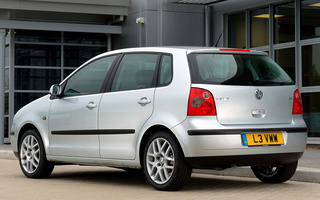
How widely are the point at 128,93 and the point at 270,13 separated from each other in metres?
8.55

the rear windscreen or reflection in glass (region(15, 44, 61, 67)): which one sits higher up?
reflection in glass (region(15, 44, 61, 67))

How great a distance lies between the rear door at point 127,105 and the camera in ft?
24.6

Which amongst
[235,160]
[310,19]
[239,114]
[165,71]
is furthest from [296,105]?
[310,19]

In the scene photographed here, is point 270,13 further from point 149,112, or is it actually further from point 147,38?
point 149,112

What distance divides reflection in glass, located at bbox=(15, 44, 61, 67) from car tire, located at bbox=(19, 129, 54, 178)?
987cm

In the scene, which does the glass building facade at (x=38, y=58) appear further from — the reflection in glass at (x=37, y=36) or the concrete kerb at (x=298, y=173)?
the concrete kerb at (x=298, y=173)

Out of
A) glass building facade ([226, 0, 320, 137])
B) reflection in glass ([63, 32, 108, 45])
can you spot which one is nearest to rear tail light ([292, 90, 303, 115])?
glass building facade ([226, 0, 320, 137])

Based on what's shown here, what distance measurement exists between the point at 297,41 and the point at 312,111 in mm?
1576

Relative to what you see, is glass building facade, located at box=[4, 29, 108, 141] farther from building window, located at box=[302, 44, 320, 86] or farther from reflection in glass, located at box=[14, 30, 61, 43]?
building window, located at box=[302, 44, 320, 86]

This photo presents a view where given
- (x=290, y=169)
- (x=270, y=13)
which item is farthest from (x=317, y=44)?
(x=290, y=169)

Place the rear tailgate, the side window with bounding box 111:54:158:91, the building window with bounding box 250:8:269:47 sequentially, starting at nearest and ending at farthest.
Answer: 1. the rear tailgate
2. the side window with bounding box 111:54:158:91
3. the building window with bounding box 250:8:269:47

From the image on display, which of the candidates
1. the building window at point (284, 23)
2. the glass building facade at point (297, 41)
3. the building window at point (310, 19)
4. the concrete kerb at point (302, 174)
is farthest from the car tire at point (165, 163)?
the building window at point (284, 23)

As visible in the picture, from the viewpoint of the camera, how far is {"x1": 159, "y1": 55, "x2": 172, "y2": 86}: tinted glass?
289 inches

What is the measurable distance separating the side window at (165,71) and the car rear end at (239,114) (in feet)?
0.91
